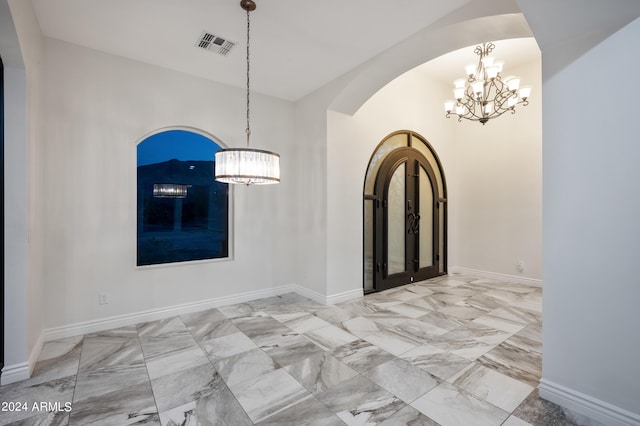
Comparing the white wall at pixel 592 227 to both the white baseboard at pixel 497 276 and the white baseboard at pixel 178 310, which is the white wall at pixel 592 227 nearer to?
the white baseboard at pixel 178 310

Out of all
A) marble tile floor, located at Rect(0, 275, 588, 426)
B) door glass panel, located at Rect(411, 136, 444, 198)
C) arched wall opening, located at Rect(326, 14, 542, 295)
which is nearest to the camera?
marble tile floor, located at Rect(0, 275, 588, 426)

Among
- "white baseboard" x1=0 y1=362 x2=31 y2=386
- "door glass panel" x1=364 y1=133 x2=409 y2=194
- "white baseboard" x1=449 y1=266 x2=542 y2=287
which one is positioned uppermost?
"door glass panel" x1=364 y1=133 x2=409 y2=194

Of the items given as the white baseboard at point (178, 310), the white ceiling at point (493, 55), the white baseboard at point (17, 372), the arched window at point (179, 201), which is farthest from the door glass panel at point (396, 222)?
the white baseboard at point (17, 372)

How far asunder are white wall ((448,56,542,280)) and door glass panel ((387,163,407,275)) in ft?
5.01

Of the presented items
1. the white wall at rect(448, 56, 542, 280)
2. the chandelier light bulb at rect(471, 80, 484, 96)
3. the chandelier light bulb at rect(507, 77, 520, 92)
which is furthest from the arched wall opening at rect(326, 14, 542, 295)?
the chandelier light bulb at rect(507, 77, 520, 92)

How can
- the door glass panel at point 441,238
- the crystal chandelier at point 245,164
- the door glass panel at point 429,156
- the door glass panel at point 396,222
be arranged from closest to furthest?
the crystal chandelier at point 245,164 < the door glass panel at point 396,222 < the door glass panel at point 429,156 < the door glass panel at point 441,238

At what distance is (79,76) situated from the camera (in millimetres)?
3186

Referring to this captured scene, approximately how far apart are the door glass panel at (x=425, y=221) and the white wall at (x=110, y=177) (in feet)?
10.5

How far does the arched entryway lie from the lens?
188 inches

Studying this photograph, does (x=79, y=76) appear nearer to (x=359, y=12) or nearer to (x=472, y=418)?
(x=359, y=12)

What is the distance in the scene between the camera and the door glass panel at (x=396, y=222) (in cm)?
503

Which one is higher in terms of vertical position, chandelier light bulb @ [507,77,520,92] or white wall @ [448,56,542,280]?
chandelier light bulb @ [507,77,520,92]

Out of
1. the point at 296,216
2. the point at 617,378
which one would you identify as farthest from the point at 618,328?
the point at 296,216

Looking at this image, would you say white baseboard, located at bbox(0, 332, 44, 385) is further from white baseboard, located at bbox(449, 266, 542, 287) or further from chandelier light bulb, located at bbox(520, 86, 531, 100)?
white baseboard, located at bbox(449, 266, 542, 287)
